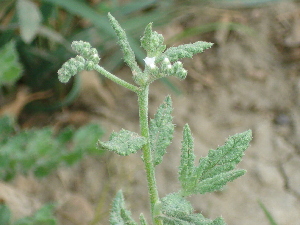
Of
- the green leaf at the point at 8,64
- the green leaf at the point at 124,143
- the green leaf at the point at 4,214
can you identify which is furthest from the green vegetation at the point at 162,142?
the green leaf at the point at 8,64

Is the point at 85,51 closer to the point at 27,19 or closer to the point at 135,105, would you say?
the point at 27,19

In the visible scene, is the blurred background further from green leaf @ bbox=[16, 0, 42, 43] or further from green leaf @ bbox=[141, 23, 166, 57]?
green leaf @ bbox=[141, 23, 166, 57]

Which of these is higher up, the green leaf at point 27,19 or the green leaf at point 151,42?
the green leaf at point 27,19

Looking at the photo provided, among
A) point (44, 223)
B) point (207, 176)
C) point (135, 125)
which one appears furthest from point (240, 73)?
point (207, 176)

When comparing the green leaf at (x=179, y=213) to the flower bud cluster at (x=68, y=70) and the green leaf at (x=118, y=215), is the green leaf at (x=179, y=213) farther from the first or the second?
the flower bud cluster at (x=68, y=70)

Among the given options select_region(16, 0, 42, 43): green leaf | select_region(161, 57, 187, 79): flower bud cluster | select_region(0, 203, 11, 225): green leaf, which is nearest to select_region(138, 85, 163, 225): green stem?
select_region(161, 57, 187, 79): flower bud cluster

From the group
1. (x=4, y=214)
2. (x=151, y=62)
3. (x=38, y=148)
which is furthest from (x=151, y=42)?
(x=38, y=148)
